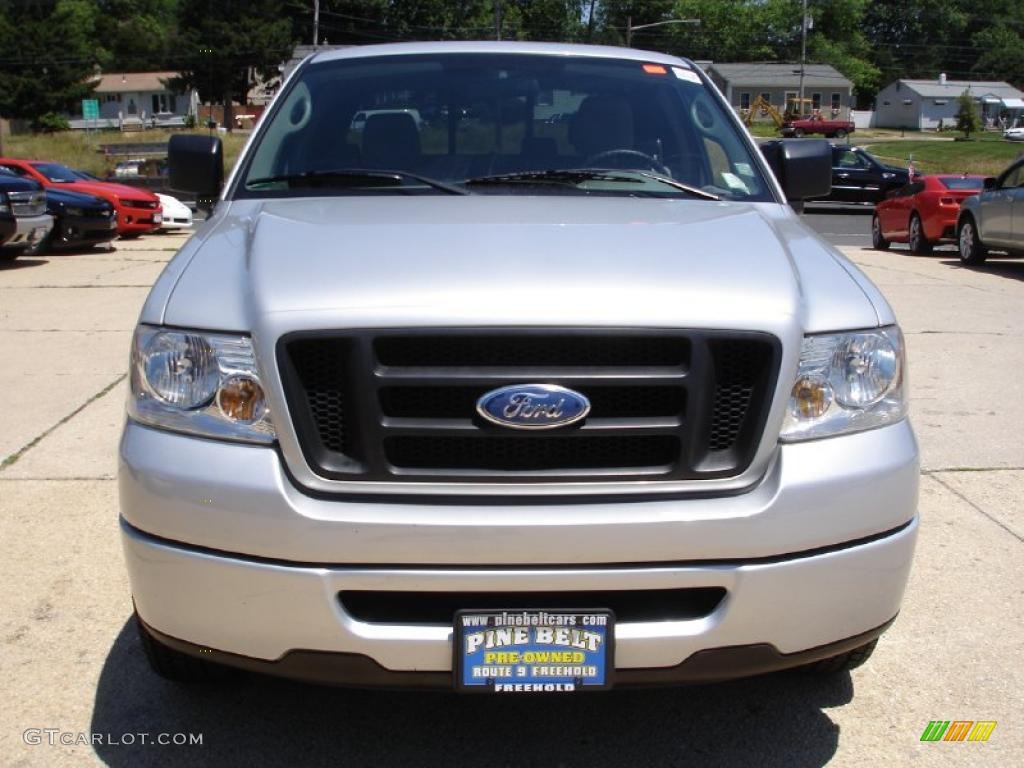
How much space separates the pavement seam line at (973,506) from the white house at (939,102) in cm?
10100

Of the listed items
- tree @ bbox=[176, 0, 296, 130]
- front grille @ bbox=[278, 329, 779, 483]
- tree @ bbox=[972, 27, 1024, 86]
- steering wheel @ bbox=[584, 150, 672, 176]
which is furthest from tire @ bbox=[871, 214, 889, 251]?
tree @ bbox=[972, 27, 1024, 86]

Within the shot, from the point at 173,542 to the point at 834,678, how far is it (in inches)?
82.4

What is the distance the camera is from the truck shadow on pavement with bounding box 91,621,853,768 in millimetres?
3152

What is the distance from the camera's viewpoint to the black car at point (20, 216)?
48.4 ft

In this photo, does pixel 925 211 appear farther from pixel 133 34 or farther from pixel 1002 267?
pixel 133 34

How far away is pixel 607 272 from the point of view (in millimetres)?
2838

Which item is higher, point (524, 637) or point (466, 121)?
point (466, 121)

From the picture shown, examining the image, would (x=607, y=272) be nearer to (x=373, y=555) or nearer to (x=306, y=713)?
(x=373, y=555)

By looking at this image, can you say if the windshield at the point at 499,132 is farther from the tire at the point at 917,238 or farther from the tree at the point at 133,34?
the tree at the point at 133,34

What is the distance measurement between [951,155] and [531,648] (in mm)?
58687

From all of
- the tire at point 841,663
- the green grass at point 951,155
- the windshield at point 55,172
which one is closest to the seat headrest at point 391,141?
the tire at point 841,663

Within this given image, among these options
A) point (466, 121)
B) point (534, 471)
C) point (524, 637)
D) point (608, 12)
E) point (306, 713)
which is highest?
point (608, 12)

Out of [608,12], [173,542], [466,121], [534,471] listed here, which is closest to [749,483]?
[534,471]

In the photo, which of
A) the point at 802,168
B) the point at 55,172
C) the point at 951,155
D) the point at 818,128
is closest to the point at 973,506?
the point at 802,168
